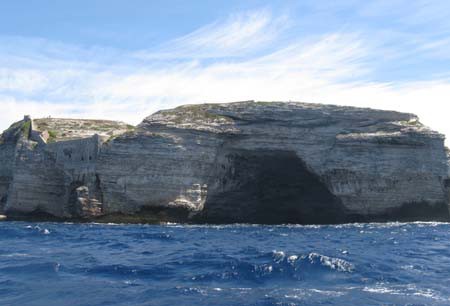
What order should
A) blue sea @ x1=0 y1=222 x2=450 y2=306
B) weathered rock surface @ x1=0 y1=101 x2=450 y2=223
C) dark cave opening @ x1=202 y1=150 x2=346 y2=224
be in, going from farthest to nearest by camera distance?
dark cave opening @ x1=202 y1=150 x2=346 y2=224
weathered rock surface @ x1=0 y1=101 x2=450 y2=223
blue sea @ x1=0 y1=222 x2=450 y2=306

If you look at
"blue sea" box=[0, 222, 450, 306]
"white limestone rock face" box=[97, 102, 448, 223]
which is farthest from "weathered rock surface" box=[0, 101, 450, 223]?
"blue sea" box=[0, 222, 450, 306]

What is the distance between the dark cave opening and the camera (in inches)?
1745

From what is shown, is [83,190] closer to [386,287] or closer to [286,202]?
[286,202]

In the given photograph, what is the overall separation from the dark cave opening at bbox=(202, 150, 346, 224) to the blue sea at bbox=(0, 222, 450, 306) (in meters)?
19.0

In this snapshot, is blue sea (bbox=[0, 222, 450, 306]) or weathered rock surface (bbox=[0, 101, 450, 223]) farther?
weathered rock surface (bbox=[0, 101, 450, 223])

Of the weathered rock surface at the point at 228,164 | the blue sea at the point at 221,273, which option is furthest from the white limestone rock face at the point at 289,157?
the blue sea at the point at 221,273

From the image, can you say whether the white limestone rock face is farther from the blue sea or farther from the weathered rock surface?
the blue sea

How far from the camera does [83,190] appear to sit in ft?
134

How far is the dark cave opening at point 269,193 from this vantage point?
4431 cm

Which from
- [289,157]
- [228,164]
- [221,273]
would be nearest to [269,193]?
[289,157]

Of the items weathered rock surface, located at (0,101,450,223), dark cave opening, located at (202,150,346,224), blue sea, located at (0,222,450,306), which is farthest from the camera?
dark cave opening, located at (202,150,346,224)

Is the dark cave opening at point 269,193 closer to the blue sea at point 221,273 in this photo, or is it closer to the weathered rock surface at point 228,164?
the weathered rock surface at point 228,164

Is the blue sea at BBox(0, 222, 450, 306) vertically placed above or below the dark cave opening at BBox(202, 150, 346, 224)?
below

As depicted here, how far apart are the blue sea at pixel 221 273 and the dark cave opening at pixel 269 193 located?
19.0 m
